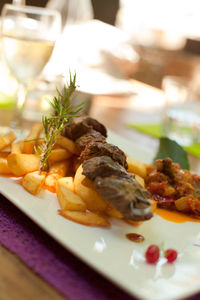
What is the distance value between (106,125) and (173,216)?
1269 millimetres

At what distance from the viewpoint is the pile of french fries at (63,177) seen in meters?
1.32

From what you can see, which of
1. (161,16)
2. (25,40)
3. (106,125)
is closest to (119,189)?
(25,40)

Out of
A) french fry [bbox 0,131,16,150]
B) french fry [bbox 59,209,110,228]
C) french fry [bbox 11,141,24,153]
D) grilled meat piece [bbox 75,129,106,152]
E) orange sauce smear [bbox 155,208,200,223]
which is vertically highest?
grilled meat piece [bbox 75,129,106,152]

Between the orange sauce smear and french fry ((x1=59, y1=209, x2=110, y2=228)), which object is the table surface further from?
the orange sauce smear

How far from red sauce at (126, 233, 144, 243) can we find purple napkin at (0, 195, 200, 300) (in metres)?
0.19

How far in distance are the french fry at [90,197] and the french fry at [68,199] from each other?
0.07 ft

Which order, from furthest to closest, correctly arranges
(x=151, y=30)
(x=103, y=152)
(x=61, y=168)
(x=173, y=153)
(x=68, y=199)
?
(x=151, y=30) < (x=173, y=153) < (x=61, y=168) < (x=103, y=152) < (x=68, y=199)

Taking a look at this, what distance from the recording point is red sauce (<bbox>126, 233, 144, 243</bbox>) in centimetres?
125

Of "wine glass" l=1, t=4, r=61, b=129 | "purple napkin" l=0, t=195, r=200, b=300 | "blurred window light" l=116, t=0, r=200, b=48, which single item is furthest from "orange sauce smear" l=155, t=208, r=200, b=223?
"blurred window light" l=116, t=0, r=200, b=48

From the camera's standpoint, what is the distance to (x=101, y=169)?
51.6 inches

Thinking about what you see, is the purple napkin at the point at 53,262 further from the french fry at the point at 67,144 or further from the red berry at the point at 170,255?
the french fry at the point at 67,144

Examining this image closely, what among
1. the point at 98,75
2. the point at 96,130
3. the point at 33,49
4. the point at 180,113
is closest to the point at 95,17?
the point at 98,75

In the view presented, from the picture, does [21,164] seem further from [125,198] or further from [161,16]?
[161,16]

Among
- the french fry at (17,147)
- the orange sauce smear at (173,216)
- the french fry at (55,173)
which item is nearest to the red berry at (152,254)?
the orange sauce smear at (173,216)
